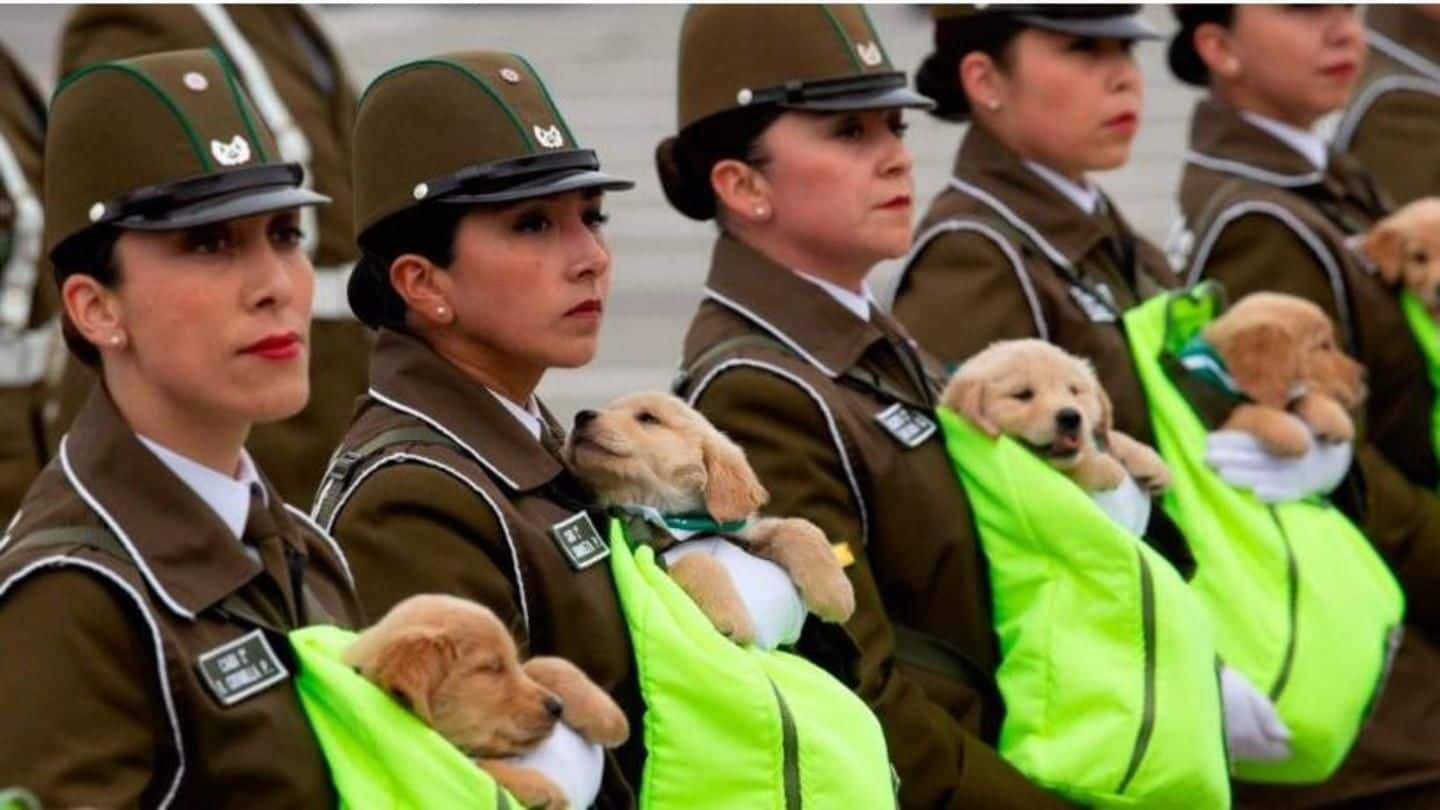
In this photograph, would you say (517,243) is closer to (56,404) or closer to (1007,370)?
(1007,370)

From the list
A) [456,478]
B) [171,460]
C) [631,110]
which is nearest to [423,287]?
[456,478]

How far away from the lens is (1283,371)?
6.48 metres

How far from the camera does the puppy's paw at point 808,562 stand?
498 centimetres

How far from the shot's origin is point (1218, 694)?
5680 mm

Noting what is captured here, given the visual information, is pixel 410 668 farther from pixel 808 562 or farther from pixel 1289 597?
pixel 1289 597

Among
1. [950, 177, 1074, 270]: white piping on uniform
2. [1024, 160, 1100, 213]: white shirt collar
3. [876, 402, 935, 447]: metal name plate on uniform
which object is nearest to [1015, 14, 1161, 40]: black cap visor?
[1024, 160, 1100, 213]: white shirt collar

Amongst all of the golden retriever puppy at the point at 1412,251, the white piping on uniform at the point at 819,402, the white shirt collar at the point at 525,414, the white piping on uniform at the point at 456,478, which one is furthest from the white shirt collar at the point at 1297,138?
the white piping on uniform at the point at 456,478

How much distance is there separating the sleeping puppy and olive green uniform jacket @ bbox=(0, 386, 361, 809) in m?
1.66

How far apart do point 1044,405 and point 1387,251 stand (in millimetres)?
A: 1753

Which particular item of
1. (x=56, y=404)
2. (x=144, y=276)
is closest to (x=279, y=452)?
(x=56, y=404)

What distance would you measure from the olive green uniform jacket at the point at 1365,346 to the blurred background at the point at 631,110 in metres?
4.08

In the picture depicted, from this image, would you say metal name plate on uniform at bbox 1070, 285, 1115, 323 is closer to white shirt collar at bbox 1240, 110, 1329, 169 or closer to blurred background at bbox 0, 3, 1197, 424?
white shirt collar at bbox 1240, 110, 1329, 169

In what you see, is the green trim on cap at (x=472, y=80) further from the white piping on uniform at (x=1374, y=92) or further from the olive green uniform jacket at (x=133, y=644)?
the white piping on uniform at (x=1374, y=92)

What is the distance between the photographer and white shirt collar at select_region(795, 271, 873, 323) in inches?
231
